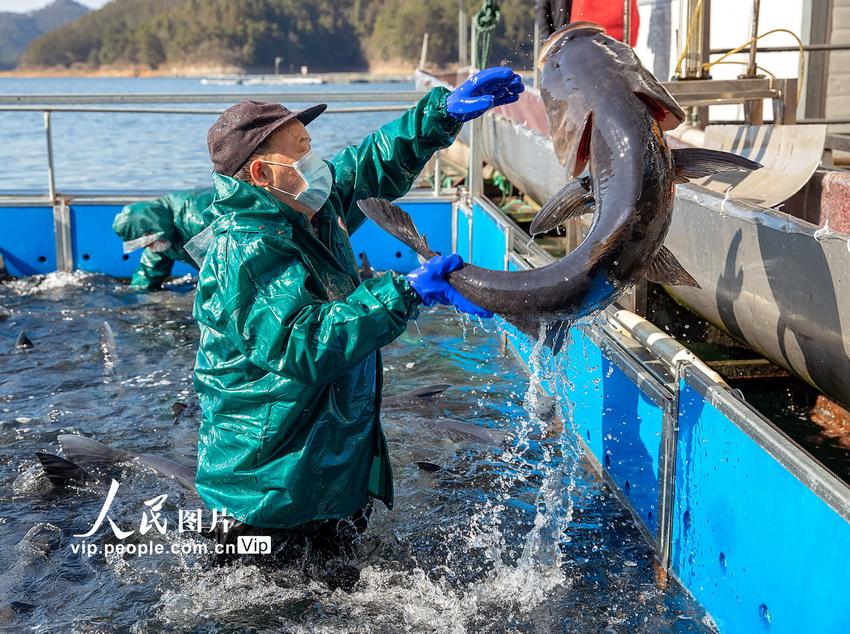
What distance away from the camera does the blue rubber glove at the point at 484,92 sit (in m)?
3.87

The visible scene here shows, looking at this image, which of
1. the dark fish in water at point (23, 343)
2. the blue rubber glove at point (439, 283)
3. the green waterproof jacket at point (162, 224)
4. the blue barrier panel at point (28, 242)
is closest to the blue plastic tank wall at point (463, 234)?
the green waterproof jacket at point (162, 224)

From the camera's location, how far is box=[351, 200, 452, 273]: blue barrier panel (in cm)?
989

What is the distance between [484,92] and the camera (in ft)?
12.8

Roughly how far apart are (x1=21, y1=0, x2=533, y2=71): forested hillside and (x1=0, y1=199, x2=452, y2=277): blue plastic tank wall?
7972cm

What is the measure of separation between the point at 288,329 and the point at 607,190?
3.68 feet

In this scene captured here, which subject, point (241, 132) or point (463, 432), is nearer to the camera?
point (241, 132)

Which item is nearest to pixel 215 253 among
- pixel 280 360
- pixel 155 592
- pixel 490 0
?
pixel 280 360

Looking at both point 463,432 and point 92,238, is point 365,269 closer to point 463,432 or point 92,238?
point 92,238

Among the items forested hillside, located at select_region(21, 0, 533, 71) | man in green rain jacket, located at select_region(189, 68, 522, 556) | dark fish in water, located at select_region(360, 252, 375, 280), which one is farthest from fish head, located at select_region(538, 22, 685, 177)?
forested hillside, located at select_region(21, 0, 533, 71)

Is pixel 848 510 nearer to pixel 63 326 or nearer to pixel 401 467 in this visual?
pixel 401 467

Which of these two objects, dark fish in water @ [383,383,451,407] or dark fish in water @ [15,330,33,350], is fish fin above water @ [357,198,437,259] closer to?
dark fish in water @ [383,383,451,407]

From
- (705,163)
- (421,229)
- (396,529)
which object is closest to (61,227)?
(421,229)

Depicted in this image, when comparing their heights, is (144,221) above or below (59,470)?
above

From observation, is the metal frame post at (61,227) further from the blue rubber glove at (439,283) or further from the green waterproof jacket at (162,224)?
the blue rubber glove at (439,283)
